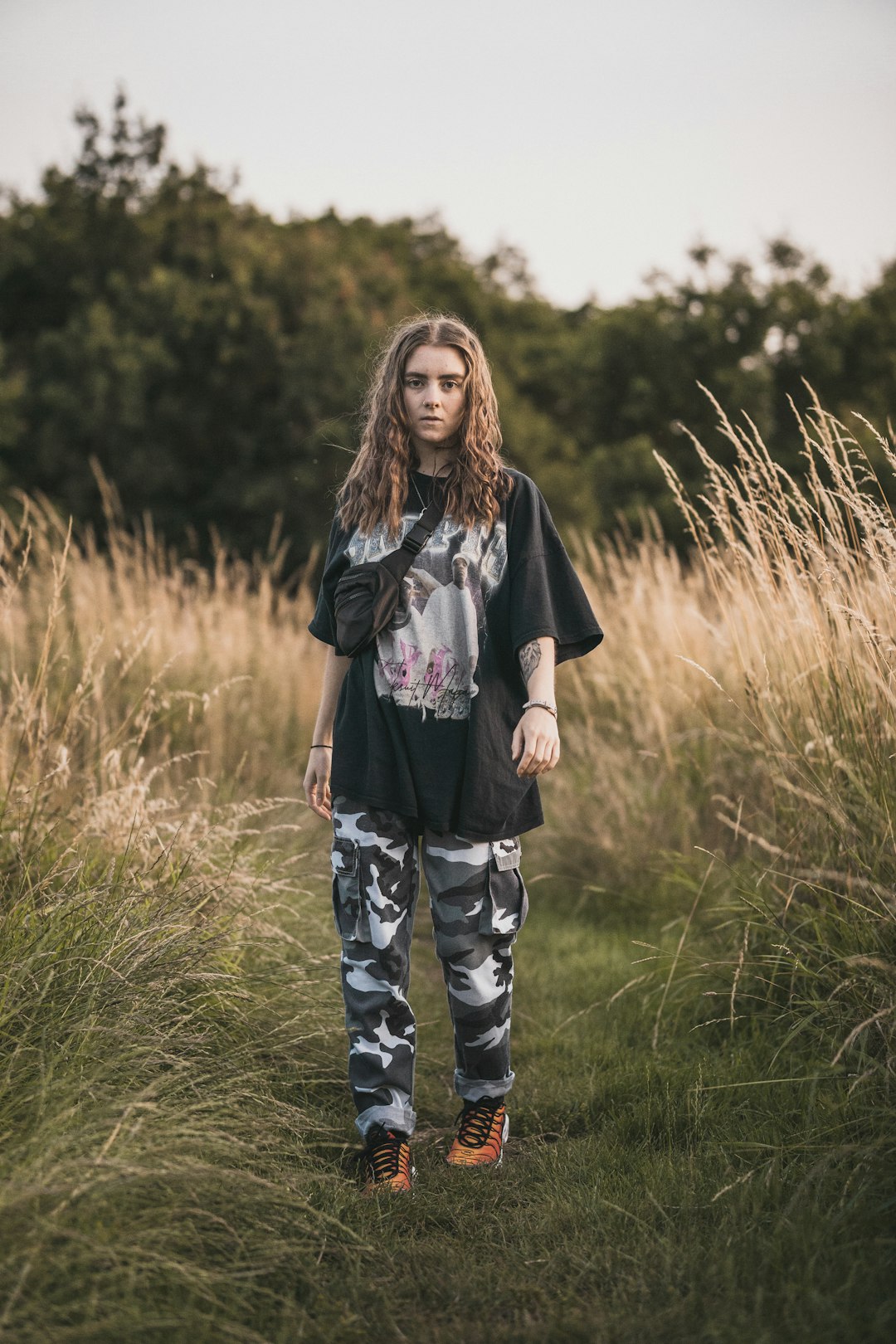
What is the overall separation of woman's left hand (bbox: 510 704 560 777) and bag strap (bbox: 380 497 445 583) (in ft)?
1.49

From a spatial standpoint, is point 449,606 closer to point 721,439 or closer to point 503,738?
point 503,738

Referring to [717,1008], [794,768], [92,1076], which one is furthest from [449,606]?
[717,1008]

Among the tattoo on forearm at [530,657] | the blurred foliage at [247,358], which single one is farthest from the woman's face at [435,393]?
the blurred foliage at [247,358]

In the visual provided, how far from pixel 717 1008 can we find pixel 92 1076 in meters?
1.87

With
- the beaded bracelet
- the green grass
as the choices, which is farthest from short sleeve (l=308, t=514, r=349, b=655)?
the green grass

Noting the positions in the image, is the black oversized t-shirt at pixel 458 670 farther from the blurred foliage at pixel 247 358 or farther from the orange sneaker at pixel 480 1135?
the blurred foliage at pixel 247 358

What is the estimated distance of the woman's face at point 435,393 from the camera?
2.92 meters

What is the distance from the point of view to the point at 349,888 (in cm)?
279

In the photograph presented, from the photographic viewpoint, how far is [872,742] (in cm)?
312

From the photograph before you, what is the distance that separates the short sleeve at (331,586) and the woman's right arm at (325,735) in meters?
0.05

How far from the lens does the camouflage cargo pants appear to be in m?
2.76

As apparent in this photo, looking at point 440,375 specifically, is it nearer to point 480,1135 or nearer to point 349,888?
point 349,888

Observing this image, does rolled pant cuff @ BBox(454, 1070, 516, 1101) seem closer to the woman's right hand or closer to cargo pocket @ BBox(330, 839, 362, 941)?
cargo pocket @ BBox(330, 839, 362, 941)

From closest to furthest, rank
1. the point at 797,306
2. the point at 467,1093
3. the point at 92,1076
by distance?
the point at 92,1076, the point at 467,1093, the point at 797,306
